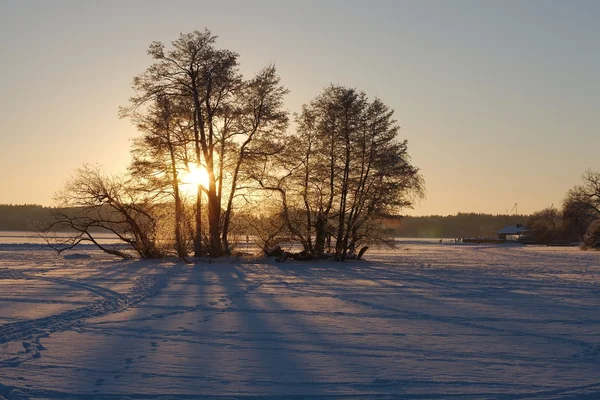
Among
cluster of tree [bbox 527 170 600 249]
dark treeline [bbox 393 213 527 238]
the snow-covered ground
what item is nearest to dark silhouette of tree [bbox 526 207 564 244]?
cluster of tree [bbox 527 170 600 249]

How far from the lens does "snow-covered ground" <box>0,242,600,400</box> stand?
7.22 meters

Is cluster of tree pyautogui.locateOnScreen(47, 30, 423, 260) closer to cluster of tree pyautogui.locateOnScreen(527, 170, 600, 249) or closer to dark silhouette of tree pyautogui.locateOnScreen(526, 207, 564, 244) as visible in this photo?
cluster of tree pyautogui.locateOnScreen(527, 170, 600, 249)

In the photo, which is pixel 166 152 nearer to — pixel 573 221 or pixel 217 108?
pixel 217 108

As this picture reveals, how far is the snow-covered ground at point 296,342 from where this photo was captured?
7223 mm

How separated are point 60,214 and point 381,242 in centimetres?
1791

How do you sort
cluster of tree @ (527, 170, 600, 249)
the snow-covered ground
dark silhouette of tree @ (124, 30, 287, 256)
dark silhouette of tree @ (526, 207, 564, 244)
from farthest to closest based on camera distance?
dark silhouette of tree @ (526, 207, 564, 244) < cluster of tree @ (527, 170, 600, 249) < dark silhouette of tree @ (124, 30, 287, 256) < the snow-covered ground

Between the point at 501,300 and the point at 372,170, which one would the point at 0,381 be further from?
the point at 372,170

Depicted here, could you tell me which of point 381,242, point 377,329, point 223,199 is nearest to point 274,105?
point 223,199

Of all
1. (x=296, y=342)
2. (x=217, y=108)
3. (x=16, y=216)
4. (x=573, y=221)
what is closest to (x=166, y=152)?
(x=217, y=108)

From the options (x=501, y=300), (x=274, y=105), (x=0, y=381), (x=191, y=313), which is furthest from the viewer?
(x=274, y=105)

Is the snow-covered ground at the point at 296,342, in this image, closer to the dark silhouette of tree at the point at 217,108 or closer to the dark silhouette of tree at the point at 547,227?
the dark silhouette of tree at the point at 217,108

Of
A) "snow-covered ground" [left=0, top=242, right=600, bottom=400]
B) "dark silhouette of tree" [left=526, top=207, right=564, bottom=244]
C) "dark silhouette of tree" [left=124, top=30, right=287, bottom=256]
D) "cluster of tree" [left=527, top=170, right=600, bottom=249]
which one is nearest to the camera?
"snow-covered ground" [left=0, top=242, right=600, bottom=400]

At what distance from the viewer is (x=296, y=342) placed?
9.90 m

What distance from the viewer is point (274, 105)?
32906 mm
